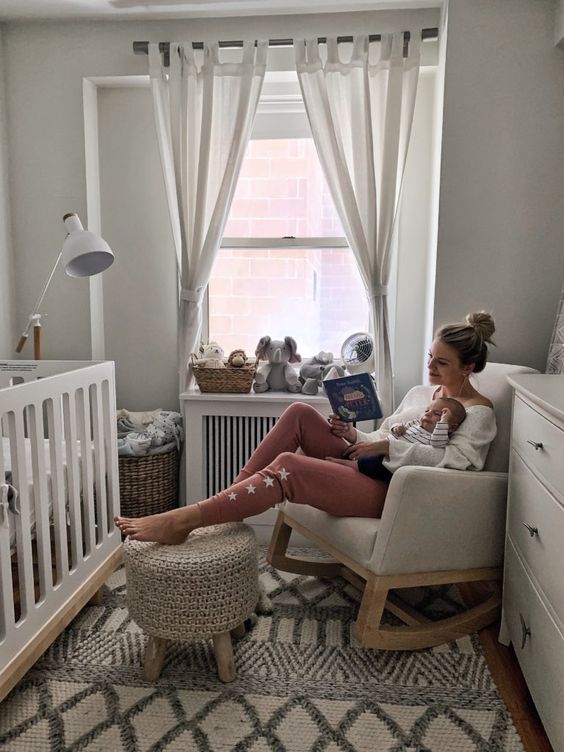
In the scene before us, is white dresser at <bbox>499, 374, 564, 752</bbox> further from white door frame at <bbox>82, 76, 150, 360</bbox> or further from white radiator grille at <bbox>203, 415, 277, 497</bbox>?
white door frame at <bbox>82, 76, 150, 360</bbox>

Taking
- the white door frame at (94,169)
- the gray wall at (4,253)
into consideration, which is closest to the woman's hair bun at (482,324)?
the white door frame at (94,169)

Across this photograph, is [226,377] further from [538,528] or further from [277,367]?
[538,528]

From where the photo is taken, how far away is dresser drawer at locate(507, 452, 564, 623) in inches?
50.6

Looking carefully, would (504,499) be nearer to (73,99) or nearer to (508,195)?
(508,195)

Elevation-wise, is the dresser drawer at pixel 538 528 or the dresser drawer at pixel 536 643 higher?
the dresser drawer at pixel 538 528

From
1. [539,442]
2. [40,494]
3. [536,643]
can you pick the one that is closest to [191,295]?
[40,494]

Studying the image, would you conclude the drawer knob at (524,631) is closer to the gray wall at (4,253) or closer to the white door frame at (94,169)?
the white door frame at (94,169)

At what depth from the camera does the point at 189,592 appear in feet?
5.15

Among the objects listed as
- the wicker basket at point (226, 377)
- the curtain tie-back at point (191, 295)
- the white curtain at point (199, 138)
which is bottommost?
the wicker basket at point (226, 377)

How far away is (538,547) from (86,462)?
1.34 metres

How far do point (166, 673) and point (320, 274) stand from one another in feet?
6.04

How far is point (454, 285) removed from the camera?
7.55 feet

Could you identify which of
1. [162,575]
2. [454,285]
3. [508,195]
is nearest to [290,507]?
[162,575]

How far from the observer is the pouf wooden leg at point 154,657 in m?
1.62
